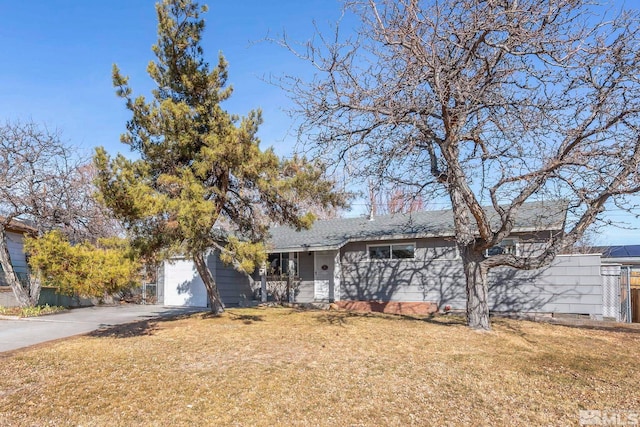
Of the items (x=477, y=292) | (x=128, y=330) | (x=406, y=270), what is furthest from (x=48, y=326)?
(x=477, y=292)

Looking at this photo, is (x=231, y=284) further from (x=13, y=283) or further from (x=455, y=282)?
(x=455, y=282)

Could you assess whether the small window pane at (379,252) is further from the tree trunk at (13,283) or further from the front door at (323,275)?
the tree trunk at (13,283)

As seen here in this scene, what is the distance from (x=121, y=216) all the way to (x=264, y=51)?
4264mm

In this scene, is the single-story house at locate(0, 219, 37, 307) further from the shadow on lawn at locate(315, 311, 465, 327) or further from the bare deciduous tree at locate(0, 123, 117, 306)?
the shadow on lawn at locate(315, 311, 465, 327)

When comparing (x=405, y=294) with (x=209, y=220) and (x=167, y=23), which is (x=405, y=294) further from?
(x=167, y=23)

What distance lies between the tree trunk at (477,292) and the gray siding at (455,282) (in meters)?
3.91

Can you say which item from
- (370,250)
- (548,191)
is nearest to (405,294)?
(370,250)

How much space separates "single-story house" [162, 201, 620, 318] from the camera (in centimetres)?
1190

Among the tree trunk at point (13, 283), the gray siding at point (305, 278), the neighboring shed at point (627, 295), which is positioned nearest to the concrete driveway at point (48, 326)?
the tree trunk at point (13, 283)

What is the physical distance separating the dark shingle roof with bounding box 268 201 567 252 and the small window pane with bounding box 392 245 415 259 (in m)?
0.57

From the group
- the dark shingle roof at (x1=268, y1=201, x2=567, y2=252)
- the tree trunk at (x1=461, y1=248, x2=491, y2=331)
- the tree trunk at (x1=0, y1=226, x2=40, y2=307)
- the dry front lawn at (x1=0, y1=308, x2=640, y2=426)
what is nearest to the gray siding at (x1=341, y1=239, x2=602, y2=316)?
the dark shingle roof at (x1=268, y1=201, x2=567, y2=252)

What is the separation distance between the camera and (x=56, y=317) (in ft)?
43.1

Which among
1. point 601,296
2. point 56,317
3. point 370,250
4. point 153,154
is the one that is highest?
point 153,154

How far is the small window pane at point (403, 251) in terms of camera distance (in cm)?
1395
